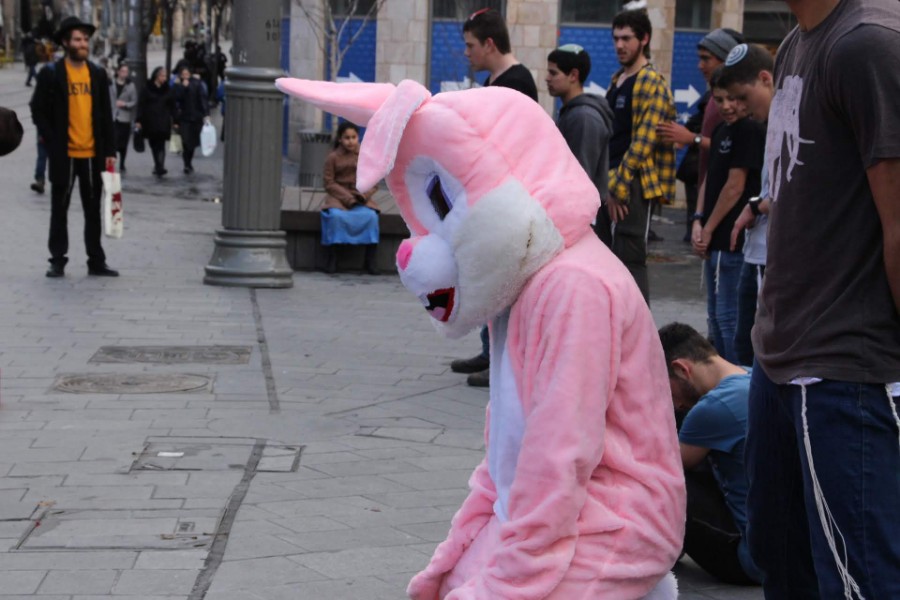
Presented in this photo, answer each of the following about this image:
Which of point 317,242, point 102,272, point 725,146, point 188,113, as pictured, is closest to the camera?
point 725,146

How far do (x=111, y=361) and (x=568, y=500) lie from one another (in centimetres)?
601

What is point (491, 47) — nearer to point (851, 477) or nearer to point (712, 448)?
point (712, 448)

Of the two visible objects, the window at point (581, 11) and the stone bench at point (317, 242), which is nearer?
the stone bench at point (317, 242)

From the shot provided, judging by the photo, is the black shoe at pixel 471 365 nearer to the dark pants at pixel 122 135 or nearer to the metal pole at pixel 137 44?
the dark pants at pixel 122 135

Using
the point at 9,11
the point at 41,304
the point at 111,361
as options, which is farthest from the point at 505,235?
the point at 9,11

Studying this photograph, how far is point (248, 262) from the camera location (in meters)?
11.1

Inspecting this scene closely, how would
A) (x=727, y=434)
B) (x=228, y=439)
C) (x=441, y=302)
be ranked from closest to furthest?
(x=441, y=302) < (x=727, y=434) < (x=228, y=439)

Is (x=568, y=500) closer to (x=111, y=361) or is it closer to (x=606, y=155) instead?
(x=606, y=155)

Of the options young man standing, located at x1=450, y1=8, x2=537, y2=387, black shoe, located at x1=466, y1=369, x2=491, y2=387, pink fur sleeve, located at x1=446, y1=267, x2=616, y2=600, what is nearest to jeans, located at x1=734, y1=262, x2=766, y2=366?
young man standing, located at x1=450, y1=8, x2=537, y2=387

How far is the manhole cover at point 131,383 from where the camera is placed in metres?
7.46

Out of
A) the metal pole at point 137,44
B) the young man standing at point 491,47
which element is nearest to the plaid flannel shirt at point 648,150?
the young man standing at point 491,47

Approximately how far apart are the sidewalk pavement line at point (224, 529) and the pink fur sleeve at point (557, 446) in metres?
2.03

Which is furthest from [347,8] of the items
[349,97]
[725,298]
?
[349,97]

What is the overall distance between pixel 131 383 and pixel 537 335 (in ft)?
17.3
